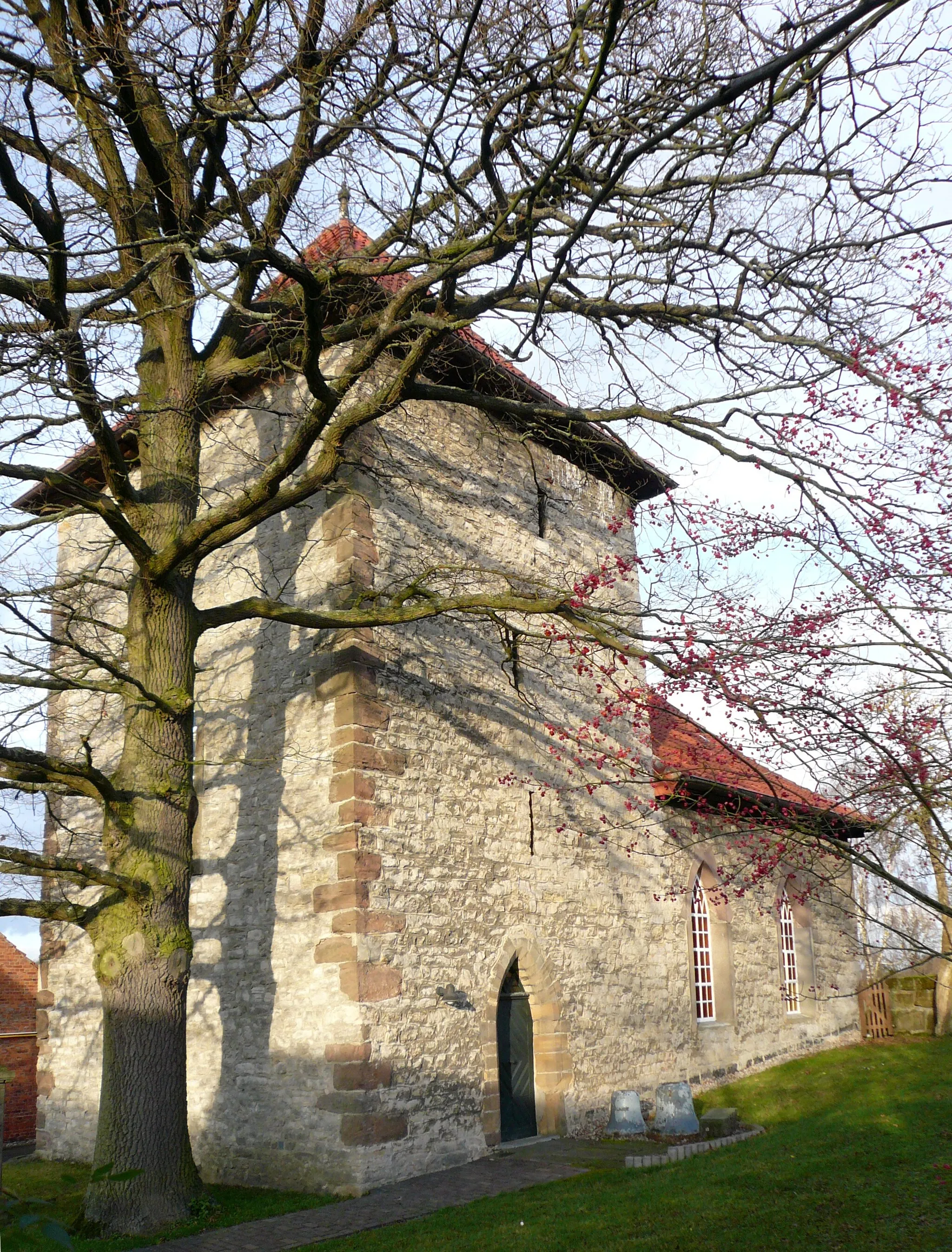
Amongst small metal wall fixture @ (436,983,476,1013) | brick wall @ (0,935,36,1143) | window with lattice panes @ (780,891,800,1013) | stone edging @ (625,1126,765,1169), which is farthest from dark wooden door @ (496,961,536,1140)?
window with lattice panes @ (780,891,800,1013)

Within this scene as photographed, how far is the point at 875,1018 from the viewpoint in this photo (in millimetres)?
18672

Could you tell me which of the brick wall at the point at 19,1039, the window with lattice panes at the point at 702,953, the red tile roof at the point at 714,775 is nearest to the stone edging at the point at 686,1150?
the red tile roof at the point at 714,775

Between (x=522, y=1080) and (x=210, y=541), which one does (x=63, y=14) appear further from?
(x=522, y=1080)

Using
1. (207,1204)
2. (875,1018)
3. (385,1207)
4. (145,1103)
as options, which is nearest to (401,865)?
(385,1207)

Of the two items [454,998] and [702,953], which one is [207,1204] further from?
[702,953]

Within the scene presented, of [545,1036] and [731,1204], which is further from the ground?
[545,1036]

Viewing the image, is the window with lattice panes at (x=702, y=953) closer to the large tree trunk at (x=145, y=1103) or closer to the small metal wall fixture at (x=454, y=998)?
the small metal wall fixture at (x=454, y=998)

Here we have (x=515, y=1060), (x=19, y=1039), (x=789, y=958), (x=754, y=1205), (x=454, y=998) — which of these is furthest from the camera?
(x=789, y=958)

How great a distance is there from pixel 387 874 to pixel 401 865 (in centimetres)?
20

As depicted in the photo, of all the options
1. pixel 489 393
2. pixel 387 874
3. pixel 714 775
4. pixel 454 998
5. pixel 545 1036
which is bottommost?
pixel 545 1036

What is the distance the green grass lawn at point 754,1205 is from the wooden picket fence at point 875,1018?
9.53 metres

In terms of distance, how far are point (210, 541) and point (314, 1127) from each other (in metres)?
4.60

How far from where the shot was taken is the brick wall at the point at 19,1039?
13.7 metres

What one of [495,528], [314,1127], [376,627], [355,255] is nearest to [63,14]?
[355,255]
